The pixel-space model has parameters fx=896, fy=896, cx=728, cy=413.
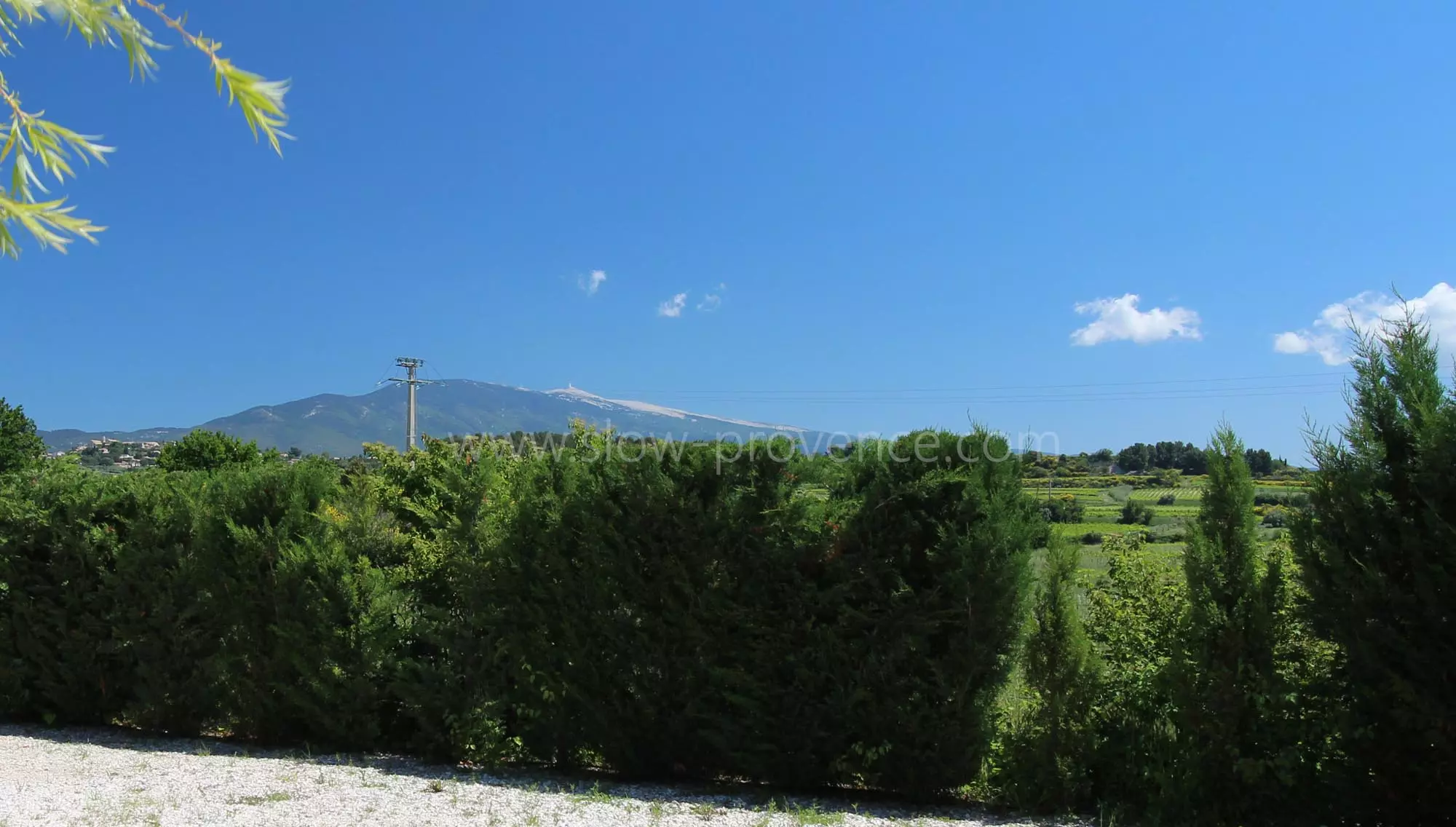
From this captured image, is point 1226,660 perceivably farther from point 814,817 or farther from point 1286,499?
point 814,817

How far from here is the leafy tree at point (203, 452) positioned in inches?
1183

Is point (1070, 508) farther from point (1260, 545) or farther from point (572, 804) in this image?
point (572, 804)

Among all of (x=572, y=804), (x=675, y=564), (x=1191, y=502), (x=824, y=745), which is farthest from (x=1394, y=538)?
(x=572, y=804)

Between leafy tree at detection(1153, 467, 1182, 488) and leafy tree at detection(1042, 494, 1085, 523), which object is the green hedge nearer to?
leafy tree at detection(1042, 494, 1085, 523)

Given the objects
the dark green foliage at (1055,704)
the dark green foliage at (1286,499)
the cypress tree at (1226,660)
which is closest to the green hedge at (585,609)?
the dark green foliage at (1055,704)

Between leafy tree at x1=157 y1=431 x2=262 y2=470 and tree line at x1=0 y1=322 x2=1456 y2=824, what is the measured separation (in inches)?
957

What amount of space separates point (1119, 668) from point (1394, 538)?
1.86 metres

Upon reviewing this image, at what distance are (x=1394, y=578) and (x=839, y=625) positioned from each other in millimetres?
3339

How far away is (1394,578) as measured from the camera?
5.28 meters

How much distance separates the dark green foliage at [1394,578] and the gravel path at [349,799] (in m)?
2.28

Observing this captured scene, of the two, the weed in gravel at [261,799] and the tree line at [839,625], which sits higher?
the tree line at [839,625]

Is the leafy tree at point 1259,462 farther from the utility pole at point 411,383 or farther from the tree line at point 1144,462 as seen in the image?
the utility pole at point 411,383

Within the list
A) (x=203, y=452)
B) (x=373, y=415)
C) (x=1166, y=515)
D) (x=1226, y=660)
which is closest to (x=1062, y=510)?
(x=1226, y=660)

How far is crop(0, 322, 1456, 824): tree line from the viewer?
540cm
